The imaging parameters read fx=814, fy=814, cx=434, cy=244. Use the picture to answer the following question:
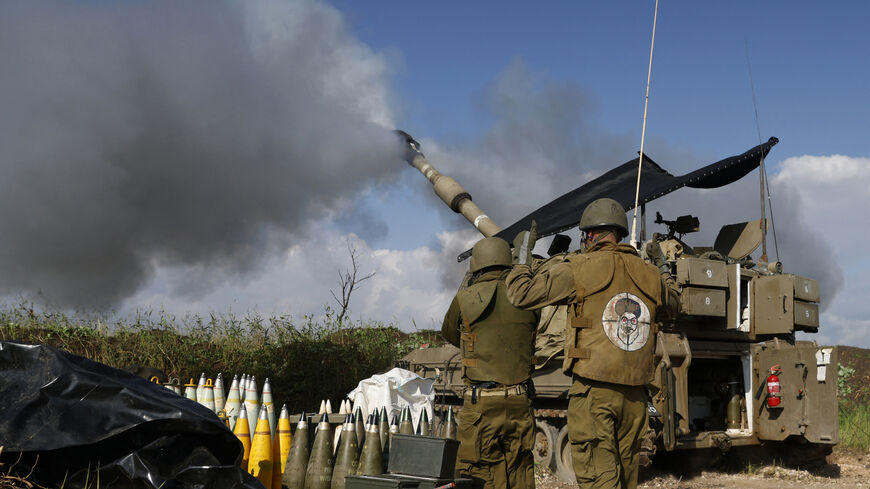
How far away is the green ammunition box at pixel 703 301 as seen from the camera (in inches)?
338

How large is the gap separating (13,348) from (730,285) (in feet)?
24.4

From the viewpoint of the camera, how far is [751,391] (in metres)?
9.58

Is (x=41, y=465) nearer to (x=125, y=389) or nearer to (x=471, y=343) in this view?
(x=125, y=389)

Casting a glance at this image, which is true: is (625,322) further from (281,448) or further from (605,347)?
(281,448)

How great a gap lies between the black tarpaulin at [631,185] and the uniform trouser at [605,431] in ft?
17.9

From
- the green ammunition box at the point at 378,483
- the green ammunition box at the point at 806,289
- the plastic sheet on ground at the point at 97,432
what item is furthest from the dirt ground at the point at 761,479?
the plastic sheet on ground at the point at 97,432

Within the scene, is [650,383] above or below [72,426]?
above

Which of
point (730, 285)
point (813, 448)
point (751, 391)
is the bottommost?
point (813, 448)

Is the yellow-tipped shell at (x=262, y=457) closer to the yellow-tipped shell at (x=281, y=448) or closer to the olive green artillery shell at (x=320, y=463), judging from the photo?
the yellow-tipped shell at (x=281, y=448)

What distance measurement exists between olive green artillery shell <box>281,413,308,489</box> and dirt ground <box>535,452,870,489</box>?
12.4 feet

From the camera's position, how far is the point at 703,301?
8.68m

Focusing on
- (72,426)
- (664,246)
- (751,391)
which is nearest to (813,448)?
(751,391)

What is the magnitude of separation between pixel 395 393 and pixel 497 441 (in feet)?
14.6

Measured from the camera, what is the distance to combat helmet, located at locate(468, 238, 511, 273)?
6.02 metres
